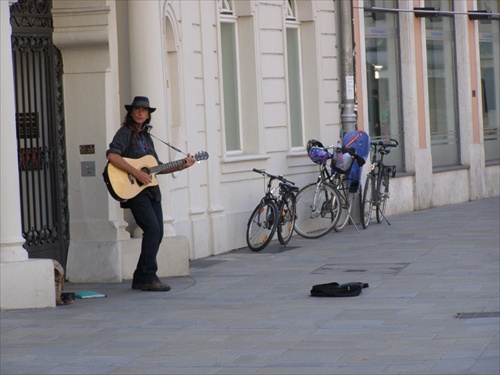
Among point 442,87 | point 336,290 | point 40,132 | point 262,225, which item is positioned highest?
point 442,87

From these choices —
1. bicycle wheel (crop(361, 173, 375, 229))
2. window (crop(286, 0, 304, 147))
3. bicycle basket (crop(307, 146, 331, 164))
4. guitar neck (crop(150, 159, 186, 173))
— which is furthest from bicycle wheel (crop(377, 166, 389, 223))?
guitar neck (crop(150, 159, 186, 173))

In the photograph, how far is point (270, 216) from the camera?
1571 cm

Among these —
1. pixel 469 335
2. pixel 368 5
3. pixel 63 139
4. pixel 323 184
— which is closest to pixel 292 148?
pixel 323 184

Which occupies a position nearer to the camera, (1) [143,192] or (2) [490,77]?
(1) [143,192]

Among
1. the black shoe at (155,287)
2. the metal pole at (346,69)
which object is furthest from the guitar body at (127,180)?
the metal pole at (346,69)

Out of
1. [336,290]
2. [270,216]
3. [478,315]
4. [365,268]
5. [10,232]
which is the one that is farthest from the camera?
[270,216]

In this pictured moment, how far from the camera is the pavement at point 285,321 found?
8.30m

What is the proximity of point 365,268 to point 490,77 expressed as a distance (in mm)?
13130

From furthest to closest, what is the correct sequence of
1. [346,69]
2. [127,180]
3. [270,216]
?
[346,69]
[270,216]
[127,180]

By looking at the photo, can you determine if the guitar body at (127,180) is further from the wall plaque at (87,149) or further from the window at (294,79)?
the window at (294,79)

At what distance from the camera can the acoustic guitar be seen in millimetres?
11891

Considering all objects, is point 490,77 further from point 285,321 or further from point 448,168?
point 285,321

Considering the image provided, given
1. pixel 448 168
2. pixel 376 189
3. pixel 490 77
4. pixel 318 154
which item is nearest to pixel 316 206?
pixel 318 154

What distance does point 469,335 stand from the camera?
9000 mm
